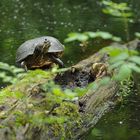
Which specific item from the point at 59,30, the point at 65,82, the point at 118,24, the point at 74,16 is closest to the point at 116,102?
the point at 65,82

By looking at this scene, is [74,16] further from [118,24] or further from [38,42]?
[38,42]

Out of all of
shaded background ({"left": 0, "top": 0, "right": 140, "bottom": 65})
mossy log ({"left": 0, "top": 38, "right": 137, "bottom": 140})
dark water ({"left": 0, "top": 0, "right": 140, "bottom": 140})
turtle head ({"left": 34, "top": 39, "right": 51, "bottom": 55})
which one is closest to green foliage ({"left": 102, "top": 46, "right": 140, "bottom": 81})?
mossy log ({"left": 0, "top": 38, "right": 137, "bottom": 140})

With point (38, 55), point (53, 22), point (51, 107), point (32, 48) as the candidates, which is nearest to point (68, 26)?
point (53, 22)

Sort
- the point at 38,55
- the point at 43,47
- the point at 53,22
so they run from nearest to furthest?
the point at 43,47 → the point at 38,55 → the point at 53,22

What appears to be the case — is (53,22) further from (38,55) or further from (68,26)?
(38,55)

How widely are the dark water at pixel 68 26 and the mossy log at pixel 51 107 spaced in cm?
32

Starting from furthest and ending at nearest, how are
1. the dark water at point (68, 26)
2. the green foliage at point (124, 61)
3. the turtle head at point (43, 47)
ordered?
the turtle head at point (43, 47) < the dark water at point (68, 26) < the green foliage at point (124, 61)

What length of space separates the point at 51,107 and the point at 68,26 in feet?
42.8

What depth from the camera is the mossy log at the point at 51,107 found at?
4531mm

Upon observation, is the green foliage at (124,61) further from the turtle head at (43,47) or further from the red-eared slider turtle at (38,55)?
the red-eared slider turtle at (38,55)

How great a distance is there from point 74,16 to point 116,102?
12.5m

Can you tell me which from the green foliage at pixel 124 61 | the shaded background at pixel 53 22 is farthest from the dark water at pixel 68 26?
the green foliage at pixel 124 61

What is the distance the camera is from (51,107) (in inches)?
184

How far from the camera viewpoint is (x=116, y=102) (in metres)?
8.06
